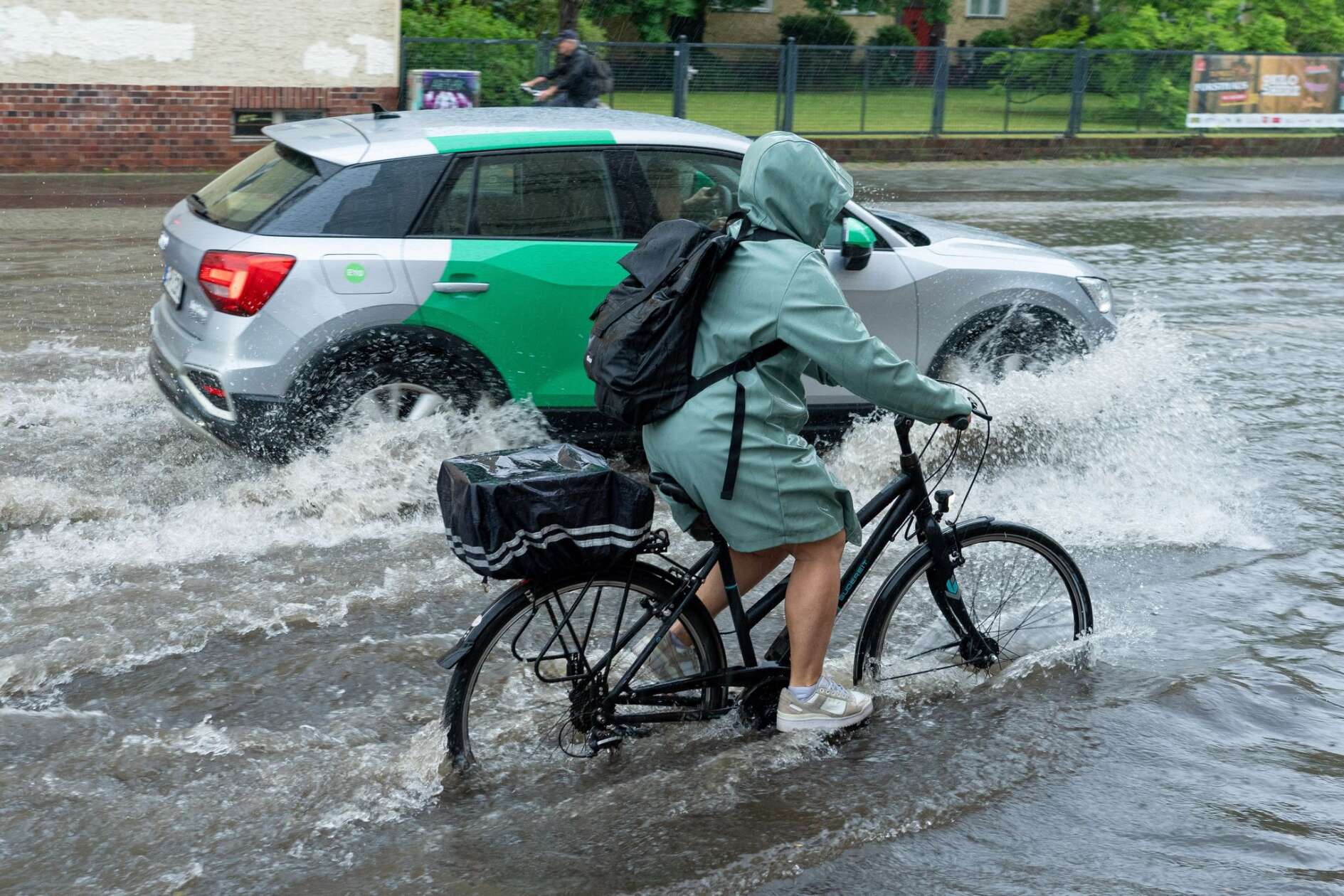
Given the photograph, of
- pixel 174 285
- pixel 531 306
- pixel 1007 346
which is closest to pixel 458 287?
pixel 531 306

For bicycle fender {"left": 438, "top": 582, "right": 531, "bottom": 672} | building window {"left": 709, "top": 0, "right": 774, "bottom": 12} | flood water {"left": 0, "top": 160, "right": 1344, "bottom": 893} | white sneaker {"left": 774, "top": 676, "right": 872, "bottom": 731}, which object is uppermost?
building window {"left": 709, "top": 0, "right": 774, "bottom": 12}

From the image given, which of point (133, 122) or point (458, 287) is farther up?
point (133, 122)

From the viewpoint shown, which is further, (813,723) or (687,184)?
(687,184)

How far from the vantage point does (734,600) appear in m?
3.99

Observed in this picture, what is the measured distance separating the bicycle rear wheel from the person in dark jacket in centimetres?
1190

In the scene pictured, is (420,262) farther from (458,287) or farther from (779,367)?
(779,367)

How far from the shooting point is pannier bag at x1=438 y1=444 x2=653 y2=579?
3535 mm

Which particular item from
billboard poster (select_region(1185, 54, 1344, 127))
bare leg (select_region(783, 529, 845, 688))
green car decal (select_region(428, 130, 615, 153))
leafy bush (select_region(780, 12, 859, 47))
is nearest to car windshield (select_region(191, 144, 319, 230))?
green car decal (select_region(428, 130, 615, 153))

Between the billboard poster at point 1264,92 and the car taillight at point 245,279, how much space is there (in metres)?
21.9

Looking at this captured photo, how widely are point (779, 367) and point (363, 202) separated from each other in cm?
304

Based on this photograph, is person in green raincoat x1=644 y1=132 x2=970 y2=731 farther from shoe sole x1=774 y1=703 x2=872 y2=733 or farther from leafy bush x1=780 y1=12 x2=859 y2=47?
leafy bush x1=780 y1=12 x2=859 y2=47

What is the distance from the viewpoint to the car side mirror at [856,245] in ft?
21.4

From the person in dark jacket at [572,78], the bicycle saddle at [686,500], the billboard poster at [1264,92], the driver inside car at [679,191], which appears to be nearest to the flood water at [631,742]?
the bicycle saddle at [686,500]

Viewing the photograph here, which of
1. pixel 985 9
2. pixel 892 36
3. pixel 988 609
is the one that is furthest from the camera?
pixel 985 9
